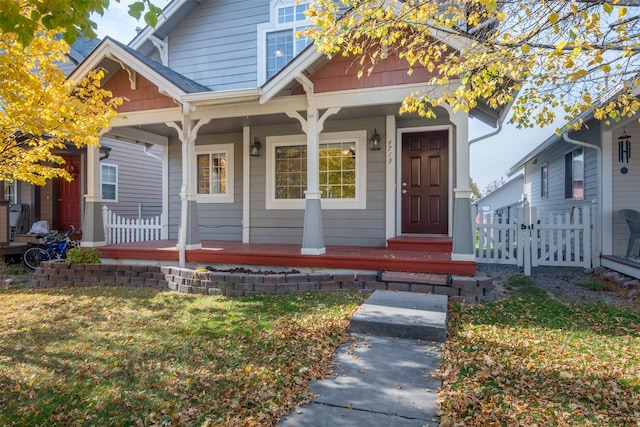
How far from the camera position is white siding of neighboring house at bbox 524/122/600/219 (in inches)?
311

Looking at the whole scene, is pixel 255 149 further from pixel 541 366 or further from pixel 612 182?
pixel 612 182

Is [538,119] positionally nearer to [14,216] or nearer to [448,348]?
[448,348]

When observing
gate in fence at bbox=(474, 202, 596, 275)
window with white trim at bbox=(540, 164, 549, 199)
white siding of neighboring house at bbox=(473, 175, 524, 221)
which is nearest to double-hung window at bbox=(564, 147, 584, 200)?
gate in fence at bbox=(474, 202, 596, 275)

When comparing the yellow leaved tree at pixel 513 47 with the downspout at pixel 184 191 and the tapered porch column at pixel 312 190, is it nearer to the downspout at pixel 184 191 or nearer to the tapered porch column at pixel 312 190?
the tapered porch column at pixel 312 190

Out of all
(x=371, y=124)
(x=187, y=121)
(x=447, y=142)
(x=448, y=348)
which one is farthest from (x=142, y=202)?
(x=448, y=348)

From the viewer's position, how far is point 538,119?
5332 mm

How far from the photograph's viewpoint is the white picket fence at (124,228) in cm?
824

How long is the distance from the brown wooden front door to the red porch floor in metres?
1.12

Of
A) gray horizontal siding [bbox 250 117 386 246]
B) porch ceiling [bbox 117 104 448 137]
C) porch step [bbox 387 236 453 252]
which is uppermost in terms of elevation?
porch ceiling [bbox 117 104 448 137]

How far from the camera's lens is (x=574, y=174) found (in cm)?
925

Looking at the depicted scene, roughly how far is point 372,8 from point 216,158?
500cm

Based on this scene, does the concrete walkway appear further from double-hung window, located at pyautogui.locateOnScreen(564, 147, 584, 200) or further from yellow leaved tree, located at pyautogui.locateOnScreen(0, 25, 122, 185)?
double-hung window, located at pyautogui.locateOnScreen(564, 147, 584, 200)

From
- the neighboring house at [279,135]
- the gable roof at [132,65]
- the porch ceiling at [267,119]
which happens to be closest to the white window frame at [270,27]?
the neighboring house at [279,135]

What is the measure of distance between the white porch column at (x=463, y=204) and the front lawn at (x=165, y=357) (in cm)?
156
